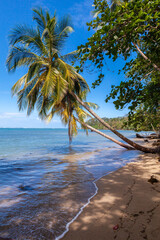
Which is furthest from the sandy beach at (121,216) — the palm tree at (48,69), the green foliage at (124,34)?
the palm tree at (48,69)

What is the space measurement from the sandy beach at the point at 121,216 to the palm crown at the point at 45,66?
6.46 meters

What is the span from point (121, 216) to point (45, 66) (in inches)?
385

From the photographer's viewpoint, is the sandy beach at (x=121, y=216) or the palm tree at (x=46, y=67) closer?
the sandy beach at (x=121, y=216)

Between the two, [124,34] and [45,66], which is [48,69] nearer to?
[45,66]

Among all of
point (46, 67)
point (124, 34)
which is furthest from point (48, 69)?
point (124, 34)

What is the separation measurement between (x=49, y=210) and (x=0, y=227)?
2.54 feet

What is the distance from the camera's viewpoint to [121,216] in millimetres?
2279

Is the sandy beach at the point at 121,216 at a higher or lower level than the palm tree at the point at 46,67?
lower

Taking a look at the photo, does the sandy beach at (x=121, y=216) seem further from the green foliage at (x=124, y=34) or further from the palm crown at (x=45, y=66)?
the palm crown at (x=45, y=66)

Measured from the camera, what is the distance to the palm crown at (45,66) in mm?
9227

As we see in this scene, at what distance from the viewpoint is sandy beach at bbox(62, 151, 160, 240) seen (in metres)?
1.90

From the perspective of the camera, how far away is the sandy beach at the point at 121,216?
6.23 ft

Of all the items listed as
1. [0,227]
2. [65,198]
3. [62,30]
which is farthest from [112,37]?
[62,30]

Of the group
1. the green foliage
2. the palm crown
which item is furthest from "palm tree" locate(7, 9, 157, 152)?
the green foliage
